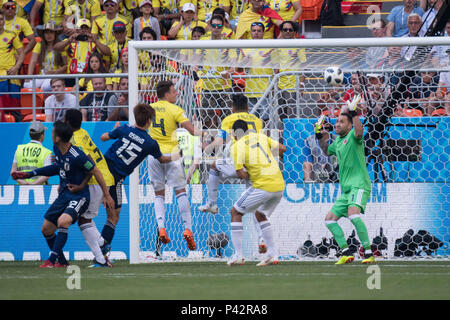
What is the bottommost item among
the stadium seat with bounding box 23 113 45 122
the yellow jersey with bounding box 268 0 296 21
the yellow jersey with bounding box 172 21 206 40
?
the stadium seat with bounding box 23 113 45 122

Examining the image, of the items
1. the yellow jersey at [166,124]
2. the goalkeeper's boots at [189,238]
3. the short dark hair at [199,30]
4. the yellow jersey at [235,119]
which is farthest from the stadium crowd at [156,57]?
the goalkeeper's boots at [189,238]

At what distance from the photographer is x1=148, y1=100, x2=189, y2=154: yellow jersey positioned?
1048 cm

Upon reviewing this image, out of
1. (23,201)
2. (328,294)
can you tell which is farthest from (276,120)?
(328,294)

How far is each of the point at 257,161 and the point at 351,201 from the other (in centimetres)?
129

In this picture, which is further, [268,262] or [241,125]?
[241,125]

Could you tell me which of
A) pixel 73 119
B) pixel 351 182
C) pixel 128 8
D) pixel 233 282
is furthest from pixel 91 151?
pixel 128 8

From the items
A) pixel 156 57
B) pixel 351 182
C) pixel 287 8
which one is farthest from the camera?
pixel 287 8

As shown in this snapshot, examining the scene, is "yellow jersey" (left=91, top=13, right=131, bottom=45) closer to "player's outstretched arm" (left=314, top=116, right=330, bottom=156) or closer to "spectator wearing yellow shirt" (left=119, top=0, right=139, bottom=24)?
"spectator wearing yellow shirt" (left=119, top=0, right=139, bottom=24)

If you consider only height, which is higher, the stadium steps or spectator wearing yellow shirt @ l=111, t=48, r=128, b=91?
the stadium steps

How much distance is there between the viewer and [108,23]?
1562 centimetres

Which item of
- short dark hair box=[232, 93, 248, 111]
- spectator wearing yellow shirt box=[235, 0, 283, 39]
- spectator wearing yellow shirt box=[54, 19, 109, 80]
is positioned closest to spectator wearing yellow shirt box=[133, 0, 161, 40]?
spectator wearing yellow shirt box=[54, 19, 109, 80]

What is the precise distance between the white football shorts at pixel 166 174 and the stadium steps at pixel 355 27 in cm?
603

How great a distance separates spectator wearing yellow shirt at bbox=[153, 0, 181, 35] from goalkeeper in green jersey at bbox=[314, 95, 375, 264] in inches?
256

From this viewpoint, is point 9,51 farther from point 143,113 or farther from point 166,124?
point 143,113
